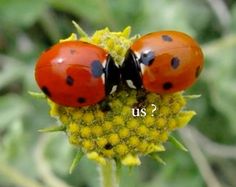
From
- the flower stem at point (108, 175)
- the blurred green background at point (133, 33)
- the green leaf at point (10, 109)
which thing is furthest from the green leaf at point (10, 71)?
the flower stem at point (108, 175)

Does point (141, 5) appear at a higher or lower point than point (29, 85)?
higher

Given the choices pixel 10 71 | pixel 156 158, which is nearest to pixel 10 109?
pixel 10 71

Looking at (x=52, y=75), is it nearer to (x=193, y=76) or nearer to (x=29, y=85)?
(x=193, y=76)

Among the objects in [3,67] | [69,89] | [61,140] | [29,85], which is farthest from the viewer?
[3,67]

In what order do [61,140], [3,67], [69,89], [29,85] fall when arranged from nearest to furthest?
[69,89]
[61,140]
[29,85]
[3,67]

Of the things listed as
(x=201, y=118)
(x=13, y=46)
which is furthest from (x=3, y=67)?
(x=201, y=118)

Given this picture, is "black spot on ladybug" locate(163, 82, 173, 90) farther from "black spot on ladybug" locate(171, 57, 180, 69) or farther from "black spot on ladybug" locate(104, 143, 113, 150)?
"black spot on ladybug" locate(104, 143, 113, 150)

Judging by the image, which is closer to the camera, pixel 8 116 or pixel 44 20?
pixel 8 116
